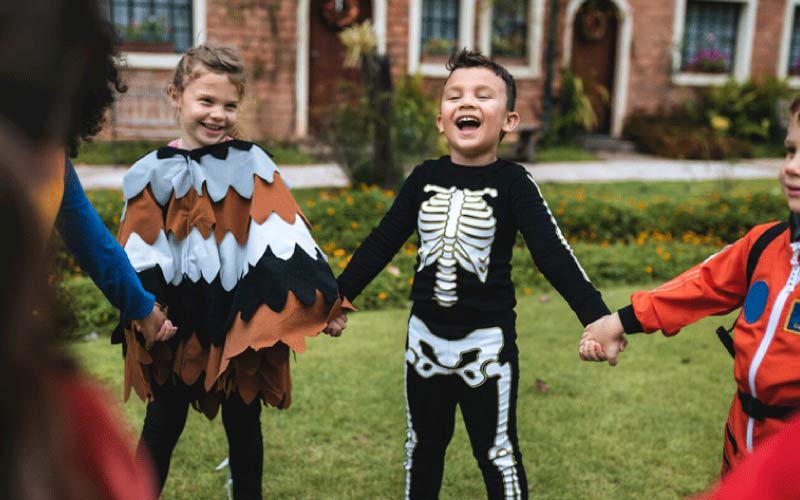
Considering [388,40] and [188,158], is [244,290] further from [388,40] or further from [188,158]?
[388,40]

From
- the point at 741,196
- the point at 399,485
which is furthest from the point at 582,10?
the point at 399,485

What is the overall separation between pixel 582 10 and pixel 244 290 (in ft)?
51.7

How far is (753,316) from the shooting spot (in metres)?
2.26

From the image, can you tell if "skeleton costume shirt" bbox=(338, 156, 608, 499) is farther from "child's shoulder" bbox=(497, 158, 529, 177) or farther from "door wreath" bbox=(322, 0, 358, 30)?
"door wreath" bbox=(322, 0, 358, 30)

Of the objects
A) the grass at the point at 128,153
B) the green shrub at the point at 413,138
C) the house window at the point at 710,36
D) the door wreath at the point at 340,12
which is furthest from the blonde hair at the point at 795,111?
the house window at the point at 710,36

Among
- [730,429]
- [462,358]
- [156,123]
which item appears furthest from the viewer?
[156,123]

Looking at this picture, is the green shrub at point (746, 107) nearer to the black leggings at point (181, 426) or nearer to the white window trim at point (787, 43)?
the white window trim at point (787, 43)

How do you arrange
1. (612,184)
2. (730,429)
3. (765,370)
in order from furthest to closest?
(612,184), (730,429), (765,370)

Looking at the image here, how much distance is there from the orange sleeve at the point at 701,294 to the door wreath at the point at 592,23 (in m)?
15.5

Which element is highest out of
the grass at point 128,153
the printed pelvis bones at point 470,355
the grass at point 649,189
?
the printed pelvis bones at point 470,355

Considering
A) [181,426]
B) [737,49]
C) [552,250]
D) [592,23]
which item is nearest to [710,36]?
[737,49]

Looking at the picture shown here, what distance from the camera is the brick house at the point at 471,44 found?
14.4m

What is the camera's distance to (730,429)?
2.39m

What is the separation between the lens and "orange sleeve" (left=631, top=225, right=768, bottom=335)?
240cm
